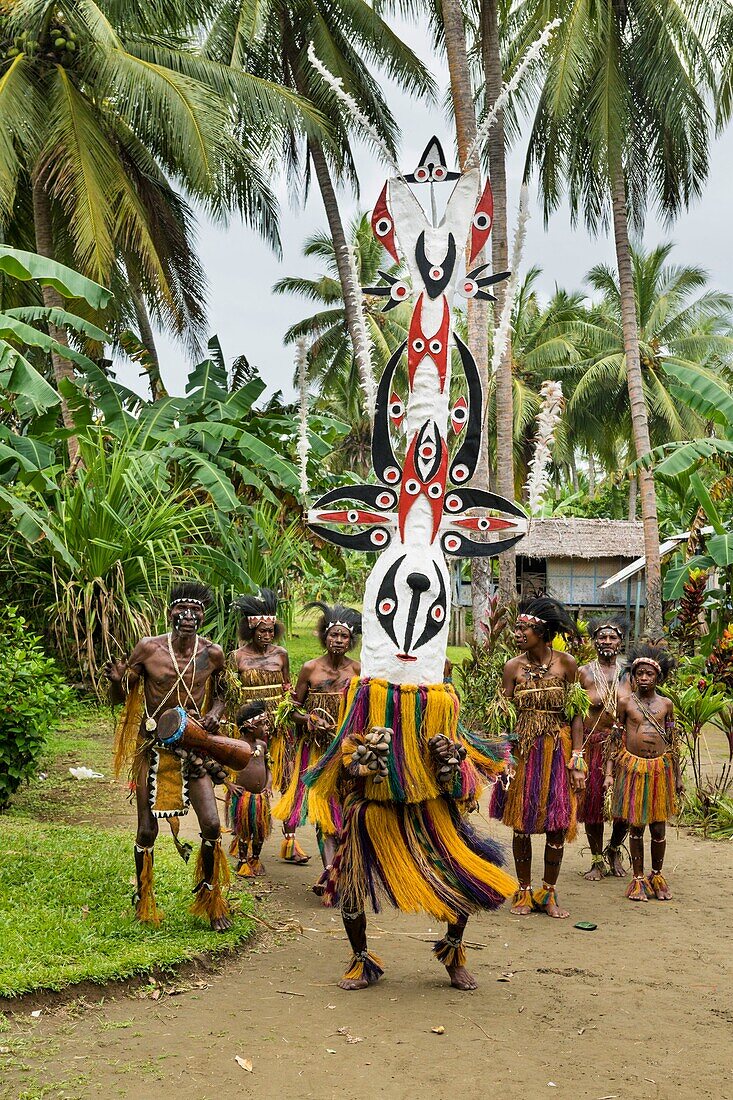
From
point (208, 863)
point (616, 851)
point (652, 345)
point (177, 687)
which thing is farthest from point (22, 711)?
point (652, 345)

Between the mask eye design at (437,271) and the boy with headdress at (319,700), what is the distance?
8.09 feet

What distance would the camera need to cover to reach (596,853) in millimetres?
7418

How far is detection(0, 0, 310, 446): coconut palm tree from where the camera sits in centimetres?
1300

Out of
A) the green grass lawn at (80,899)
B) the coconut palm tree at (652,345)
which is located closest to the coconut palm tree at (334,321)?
the coconut palm tree at (652,345)

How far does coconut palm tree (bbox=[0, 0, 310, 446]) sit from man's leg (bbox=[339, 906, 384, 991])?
31.8ft

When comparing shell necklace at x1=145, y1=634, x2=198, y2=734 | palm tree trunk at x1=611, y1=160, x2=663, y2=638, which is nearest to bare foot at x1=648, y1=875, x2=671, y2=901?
shell necklace at x1=145, y1=634, x2=198, y2=734

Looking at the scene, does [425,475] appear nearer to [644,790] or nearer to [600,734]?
[644,790]

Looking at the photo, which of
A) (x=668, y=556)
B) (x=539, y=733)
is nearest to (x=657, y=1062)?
(x=539, y=733)

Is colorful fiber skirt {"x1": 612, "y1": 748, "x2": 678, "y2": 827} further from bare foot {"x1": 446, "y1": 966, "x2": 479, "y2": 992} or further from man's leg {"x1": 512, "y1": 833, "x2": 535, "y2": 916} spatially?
bare foot {"x1": 446, "y1": 966, "x2": 479, "y2": 992}

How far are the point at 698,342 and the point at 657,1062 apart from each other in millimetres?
30867

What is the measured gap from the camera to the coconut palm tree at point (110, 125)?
42.7 ft

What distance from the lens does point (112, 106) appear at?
14844mm

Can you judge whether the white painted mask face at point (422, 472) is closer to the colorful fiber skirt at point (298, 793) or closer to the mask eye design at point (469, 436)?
the mask eye design at point (469, 436)

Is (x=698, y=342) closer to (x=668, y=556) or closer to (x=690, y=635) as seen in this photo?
(x=668, y=556)
